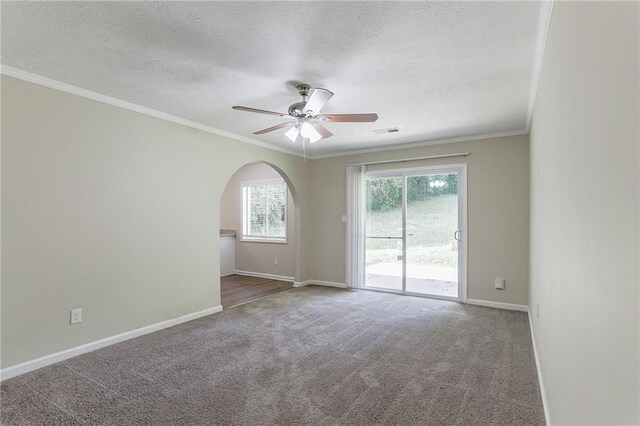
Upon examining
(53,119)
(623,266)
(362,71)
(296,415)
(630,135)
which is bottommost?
(296,415)

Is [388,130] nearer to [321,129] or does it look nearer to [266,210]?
[321,129]

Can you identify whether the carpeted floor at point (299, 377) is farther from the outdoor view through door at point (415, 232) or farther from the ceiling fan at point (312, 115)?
the ceiling fan at point (312, 115)

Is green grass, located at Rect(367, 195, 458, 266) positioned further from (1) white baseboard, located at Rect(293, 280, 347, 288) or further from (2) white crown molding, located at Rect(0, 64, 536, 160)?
(2) white crown molding, located at Rect(0, 64, 536, 160)

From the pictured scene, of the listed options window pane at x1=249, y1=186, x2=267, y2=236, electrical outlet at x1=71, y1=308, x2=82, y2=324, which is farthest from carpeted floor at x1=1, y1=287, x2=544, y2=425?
window pane at x1=249, y1=186, x2=267, y2=236

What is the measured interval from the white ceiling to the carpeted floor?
7.94 ft

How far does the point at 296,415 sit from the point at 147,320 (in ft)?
7.45

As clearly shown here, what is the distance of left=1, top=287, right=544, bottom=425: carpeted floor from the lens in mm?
2148

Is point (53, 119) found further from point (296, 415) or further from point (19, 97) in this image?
point (296, 415)

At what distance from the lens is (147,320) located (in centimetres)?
362

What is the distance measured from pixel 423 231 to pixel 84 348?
4434mm

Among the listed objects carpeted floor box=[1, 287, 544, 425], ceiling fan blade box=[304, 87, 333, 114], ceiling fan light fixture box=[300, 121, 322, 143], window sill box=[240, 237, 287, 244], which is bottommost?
carpeted floor box=[1, 287, 544, 425]

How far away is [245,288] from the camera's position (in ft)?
19.3

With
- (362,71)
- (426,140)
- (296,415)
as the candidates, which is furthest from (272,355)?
(426,140)

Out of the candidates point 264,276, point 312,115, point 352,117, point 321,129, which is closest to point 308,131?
point 321,129
